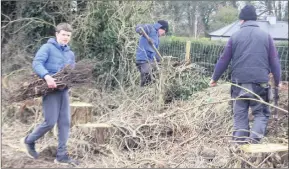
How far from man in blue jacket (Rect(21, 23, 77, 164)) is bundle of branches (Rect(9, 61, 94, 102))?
0.08 m

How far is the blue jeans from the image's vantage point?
5280mm

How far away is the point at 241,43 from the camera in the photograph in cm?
527

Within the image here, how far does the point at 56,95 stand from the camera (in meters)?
5.32

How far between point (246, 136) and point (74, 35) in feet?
20.7

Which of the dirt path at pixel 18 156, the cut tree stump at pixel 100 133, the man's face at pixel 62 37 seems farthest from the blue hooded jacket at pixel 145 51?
the man's face at pixel 62 37

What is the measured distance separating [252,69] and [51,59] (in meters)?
2.39

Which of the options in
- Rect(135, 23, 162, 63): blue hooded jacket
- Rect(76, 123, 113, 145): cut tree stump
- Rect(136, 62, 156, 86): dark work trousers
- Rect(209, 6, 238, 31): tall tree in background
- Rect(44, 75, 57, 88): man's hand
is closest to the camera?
Rect(44, 75, 57, 88): man's hand

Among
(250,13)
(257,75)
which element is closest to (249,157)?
(257,75)

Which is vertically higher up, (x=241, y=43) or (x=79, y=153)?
(x=241, y=43)

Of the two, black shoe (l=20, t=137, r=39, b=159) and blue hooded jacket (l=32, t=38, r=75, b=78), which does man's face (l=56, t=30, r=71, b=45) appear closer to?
blue hooded jacket (l=32, t=38, r=75, b=78)

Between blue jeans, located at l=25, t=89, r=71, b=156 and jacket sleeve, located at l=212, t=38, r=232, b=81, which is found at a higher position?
jacket sleeve, located at l=212, t=38, r=232, b=81

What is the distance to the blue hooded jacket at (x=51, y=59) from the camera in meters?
5.15

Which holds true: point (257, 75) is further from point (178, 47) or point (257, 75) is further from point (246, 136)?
point (178, 47)

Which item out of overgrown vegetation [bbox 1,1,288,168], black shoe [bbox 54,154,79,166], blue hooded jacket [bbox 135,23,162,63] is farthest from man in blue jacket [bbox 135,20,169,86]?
black shoe [bbox 54,154,79,166]
